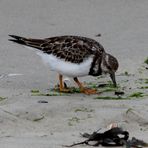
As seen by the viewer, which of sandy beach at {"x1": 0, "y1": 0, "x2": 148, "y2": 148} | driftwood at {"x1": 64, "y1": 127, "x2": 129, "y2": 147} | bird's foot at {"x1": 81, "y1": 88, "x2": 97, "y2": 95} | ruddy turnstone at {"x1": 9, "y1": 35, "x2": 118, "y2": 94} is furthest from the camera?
ruddy turnstone at {"x1": 9, "y1": 35, "x2": 118, "y2": 94}

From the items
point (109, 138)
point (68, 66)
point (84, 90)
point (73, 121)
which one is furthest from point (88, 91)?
point (109, 138)

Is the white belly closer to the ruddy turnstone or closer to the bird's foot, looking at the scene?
the ruddy turnstone

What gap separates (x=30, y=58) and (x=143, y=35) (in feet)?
6.60

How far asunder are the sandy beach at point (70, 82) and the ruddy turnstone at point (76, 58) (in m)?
0.25

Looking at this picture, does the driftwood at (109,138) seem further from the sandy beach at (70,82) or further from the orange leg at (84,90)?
the orange leg at (84,90)

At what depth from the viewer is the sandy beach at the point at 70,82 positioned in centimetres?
586

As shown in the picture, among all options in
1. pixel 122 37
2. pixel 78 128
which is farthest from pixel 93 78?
pixel 78 128

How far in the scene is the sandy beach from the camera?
19.2 ft

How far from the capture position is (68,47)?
7.69 metres

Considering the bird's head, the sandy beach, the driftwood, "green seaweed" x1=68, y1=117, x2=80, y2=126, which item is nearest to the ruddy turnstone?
the bird's head

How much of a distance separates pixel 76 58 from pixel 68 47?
19 centimetres

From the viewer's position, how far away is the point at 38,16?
10680mm

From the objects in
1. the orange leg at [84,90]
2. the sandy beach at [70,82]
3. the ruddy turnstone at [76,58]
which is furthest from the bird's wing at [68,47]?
the sandy beach at [70,82]

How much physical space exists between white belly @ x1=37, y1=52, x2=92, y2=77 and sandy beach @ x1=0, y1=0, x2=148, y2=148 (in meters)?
0.26
